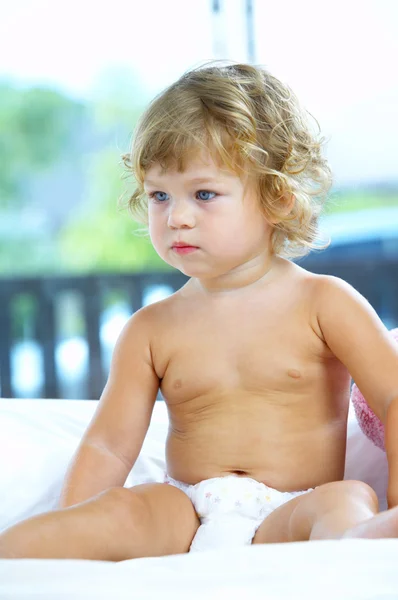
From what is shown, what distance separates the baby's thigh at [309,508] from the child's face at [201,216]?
30 centimetres

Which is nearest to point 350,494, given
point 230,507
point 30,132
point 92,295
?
point 230,507

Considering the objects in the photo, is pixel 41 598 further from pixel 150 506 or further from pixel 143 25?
pixel 143 25

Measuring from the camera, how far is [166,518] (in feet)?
3.11

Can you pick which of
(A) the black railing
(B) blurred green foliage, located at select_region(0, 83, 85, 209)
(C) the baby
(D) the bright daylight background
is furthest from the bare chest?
(B) blurred green foliage, located at select_region(0, 83, 85, 209)

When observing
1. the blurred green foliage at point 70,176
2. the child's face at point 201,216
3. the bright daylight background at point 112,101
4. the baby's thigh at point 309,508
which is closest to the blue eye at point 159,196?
the child's face at point 201,216

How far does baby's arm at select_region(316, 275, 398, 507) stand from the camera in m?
0.97

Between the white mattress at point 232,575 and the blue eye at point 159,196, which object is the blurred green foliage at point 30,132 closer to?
the blue eye at point 159,196

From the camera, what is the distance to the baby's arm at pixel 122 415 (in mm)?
1049

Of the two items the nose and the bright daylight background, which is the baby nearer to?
the nose

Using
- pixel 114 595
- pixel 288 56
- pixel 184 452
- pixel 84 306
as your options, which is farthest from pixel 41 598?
pixel 288 56

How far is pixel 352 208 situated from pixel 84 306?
122cm

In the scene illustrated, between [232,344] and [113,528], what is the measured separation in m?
0.29

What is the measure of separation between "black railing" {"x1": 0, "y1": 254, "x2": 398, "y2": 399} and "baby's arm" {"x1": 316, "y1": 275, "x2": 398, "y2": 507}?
5.97 feet

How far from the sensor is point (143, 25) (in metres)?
3.37
